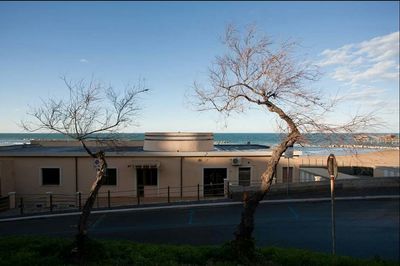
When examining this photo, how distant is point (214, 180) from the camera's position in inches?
922

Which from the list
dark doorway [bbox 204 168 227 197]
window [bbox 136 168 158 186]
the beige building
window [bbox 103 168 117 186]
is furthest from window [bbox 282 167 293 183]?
window [bbox 103 168 117 186]

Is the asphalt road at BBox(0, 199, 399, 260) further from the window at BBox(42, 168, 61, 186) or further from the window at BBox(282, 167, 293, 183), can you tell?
the window at BBox(42, 168, 61, 186)

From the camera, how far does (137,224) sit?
46.8ft

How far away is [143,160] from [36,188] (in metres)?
6.18

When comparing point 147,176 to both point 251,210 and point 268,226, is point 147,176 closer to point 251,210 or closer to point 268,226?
point 268,226

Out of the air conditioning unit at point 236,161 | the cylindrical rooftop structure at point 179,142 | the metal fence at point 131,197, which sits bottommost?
the metal fence at point 131,197

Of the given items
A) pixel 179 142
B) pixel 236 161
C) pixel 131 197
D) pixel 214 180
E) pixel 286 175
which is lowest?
pixel 131 197

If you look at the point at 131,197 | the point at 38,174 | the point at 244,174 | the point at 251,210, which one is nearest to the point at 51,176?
the point at 38,174

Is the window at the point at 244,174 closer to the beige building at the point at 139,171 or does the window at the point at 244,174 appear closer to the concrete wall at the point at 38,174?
the beige building at the point at 139,171

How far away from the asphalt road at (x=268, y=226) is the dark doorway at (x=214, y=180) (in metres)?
5.95

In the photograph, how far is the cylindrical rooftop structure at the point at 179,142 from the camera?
24453 mm

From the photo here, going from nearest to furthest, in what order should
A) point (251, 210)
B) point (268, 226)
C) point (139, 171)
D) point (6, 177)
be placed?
1. point (251, 210)
2. point (268, 226)
3. point (6, 177)
4. point (139, 171)

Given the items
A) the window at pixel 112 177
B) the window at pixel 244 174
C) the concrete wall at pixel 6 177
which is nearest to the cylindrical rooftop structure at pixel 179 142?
the window at pixel 244 174

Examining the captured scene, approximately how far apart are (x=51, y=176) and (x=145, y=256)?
52.5 ft
